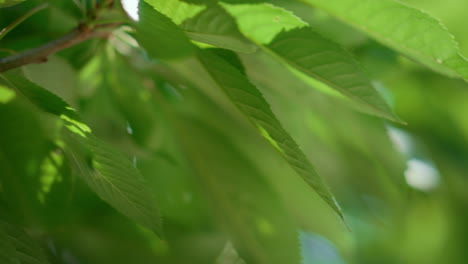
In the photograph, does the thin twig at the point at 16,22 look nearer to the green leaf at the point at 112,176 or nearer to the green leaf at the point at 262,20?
the green leaf at the point at 112,176

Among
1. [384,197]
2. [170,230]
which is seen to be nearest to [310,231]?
[384,197]

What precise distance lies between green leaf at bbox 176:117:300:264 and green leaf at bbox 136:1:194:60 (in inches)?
7.7

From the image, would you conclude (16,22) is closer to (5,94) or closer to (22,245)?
(5,94)

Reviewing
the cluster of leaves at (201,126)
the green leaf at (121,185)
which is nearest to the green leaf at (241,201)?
the cluster of leaves at (201,126)

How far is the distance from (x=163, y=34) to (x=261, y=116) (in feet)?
0.25

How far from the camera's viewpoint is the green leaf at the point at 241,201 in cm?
47

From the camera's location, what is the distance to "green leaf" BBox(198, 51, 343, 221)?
1.04 ft

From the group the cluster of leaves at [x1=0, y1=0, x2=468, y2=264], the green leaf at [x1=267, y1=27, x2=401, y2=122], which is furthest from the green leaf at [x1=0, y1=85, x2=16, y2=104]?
the green leaf at [x1=267, y1=27, x2=401, y2=122]

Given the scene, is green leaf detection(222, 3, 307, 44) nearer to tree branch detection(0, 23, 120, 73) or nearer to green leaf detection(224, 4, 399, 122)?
green leaf detection(224, 4, 399, 122)

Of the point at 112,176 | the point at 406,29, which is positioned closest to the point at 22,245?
the point at 112,176

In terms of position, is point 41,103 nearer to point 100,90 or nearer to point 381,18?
point 381,18

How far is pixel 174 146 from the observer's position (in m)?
0.68

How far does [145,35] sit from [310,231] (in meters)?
0.38

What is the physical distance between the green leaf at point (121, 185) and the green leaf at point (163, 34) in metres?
0.08
